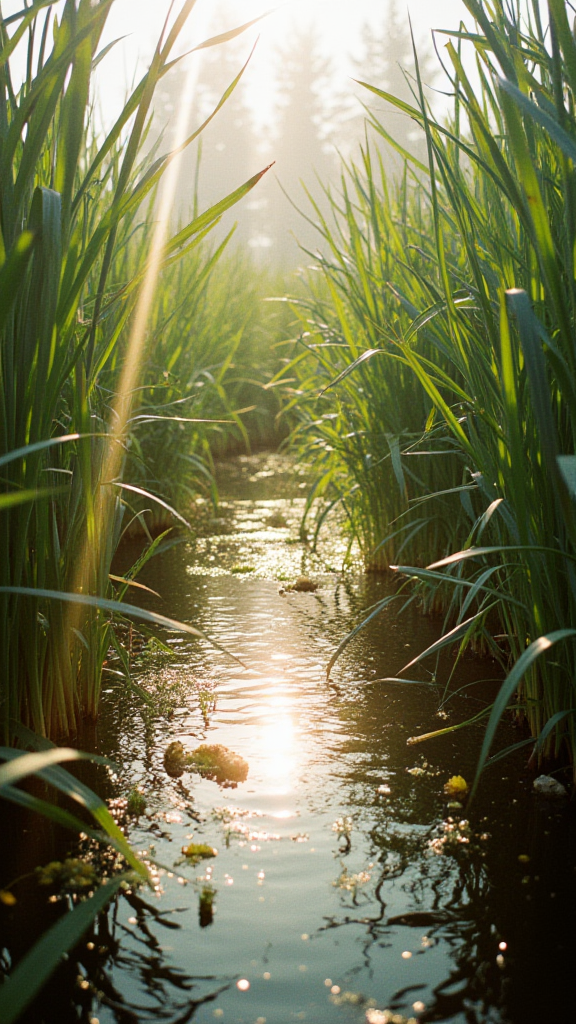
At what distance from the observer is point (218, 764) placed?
131cm

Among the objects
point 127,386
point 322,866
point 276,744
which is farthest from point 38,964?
point 127,386

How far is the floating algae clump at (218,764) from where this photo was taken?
1.29 metres

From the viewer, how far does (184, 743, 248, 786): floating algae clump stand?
1293mm

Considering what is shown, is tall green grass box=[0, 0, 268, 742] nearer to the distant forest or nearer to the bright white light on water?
the bright white light on water

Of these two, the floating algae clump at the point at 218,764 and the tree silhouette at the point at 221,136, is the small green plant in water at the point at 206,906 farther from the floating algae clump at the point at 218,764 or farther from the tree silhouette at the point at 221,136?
the tree silhouette at the point at 221,136

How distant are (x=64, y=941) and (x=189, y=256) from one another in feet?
11.4

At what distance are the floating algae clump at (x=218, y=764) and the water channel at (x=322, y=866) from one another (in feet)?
0.10

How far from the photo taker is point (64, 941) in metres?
0.68

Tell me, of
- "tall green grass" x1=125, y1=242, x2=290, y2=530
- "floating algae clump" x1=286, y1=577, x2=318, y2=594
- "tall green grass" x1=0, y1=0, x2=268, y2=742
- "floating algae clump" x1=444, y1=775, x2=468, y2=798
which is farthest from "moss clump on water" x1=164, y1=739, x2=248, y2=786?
"floating algae clump" x1=286, y1=577, x2=318, y2=594

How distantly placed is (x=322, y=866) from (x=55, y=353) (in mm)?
765

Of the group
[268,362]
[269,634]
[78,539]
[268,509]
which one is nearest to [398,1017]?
[78,539]

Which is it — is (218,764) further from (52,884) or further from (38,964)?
(38,964)

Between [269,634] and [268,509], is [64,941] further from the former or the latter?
[268,509]

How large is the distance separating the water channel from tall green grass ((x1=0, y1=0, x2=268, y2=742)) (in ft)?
0.63
